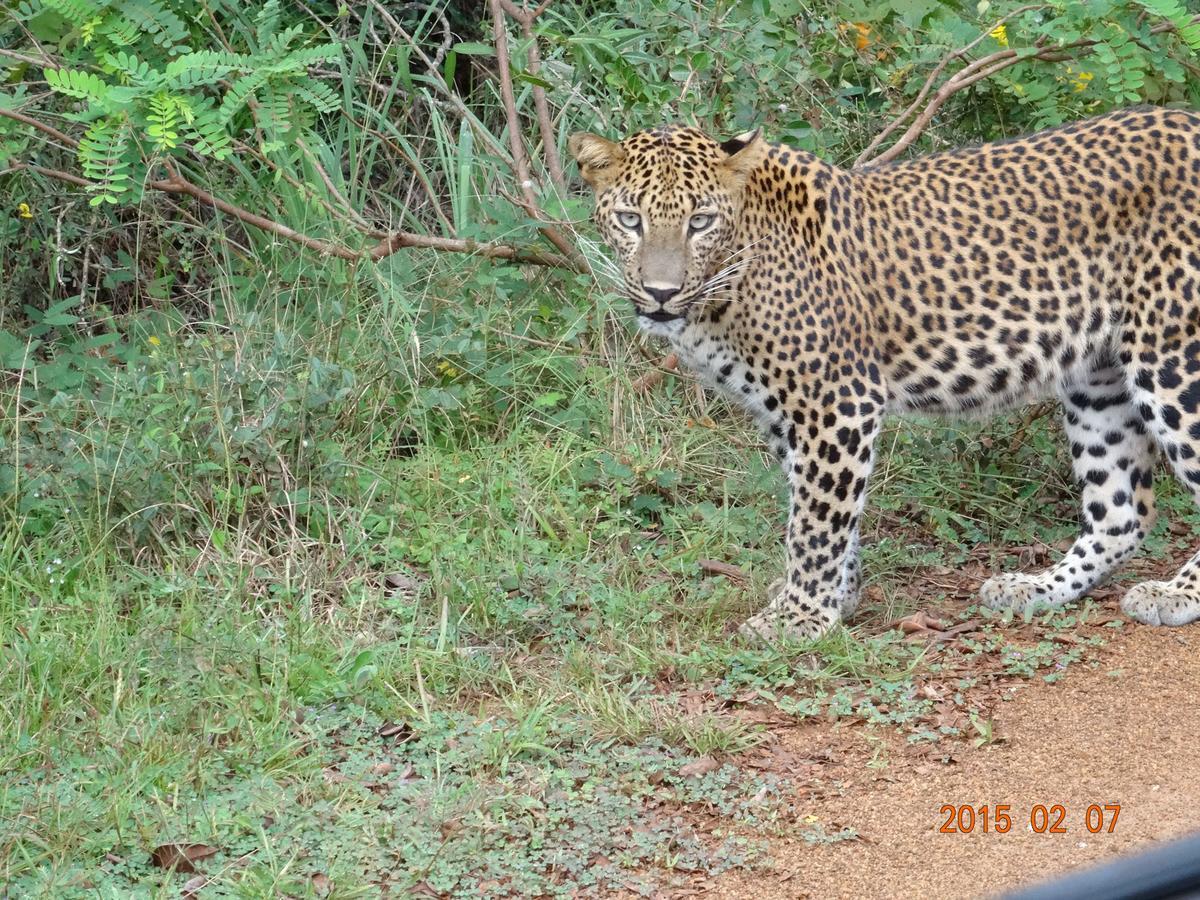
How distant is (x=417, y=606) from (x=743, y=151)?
6.87 feet

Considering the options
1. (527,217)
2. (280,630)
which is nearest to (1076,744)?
(280,630)

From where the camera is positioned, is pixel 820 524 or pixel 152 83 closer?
pixel 820 524

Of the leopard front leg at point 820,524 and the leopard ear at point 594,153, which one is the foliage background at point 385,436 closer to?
the leopard front leg at point 820,524

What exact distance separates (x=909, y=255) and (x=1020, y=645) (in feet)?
5.05

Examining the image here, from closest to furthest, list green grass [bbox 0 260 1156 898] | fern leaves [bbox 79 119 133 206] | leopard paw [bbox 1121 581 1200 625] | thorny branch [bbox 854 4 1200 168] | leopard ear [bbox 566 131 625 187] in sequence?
green grass [bbox 0 260 1156 898] → leopard ear [bbox 566 131 625 187] → leopard paw [bbox 1121 581 1200 625] → fern leaves [bbox 79 119 133 206] → thorny branch [bbox 854 4 1200 168]

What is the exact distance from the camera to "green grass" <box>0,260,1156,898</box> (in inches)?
169

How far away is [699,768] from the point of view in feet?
15.4

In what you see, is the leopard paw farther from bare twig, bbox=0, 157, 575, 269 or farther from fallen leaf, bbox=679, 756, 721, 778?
bare twig, bbox=0, 157, 575, 269

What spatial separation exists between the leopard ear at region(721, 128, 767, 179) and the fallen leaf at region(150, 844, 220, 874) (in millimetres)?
2975

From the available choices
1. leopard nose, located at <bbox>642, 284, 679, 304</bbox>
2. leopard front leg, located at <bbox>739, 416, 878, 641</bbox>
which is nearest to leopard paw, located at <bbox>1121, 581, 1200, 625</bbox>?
leopard front leg, located at <bbox>739, 416, 878, 641</bbox>

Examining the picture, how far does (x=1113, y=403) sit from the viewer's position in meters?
6.00

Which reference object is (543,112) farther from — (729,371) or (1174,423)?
(1174,423)

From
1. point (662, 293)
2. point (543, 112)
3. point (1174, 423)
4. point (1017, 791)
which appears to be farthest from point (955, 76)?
point (1017, 791)

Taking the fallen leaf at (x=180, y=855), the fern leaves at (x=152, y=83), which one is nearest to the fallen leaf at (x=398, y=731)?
the fallen leaf at (x=180, y=855)
